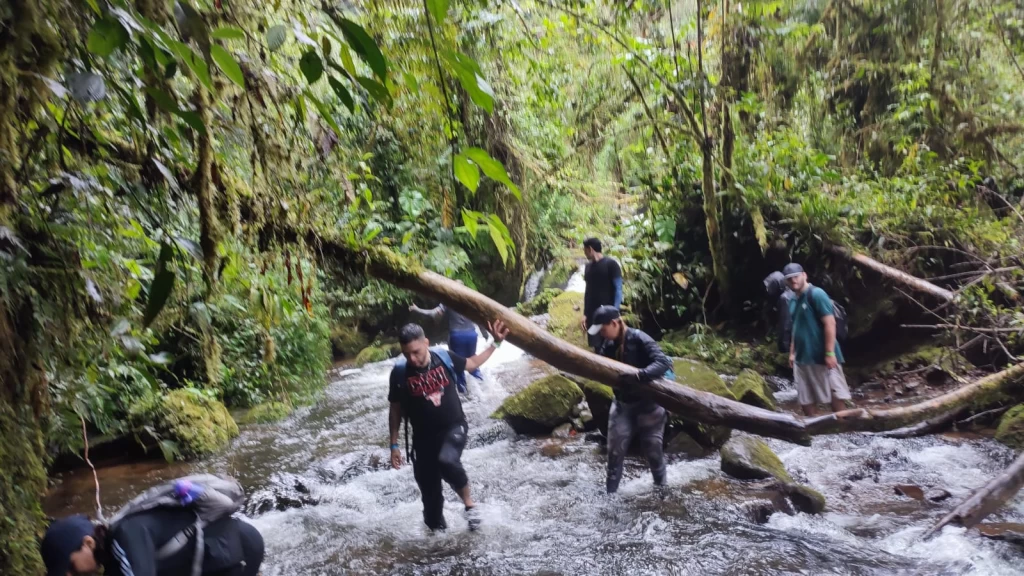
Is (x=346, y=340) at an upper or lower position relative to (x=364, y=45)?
lower

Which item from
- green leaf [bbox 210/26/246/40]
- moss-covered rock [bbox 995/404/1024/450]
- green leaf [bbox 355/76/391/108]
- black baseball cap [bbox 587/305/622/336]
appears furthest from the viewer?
moss-covered rock [bbox 995/404/1024/450]

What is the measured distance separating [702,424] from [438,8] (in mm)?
7055

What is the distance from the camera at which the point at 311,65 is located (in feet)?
4.16

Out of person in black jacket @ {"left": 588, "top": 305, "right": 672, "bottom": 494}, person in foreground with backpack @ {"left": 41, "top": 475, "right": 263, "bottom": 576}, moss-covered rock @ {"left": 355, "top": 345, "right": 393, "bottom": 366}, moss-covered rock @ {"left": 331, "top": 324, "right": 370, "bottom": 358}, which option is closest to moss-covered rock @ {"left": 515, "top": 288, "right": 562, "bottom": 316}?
moss-covered rock @ {"left": 355, "top": 345, "right": 393, "bottom": 366}

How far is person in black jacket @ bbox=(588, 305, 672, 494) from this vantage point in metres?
5.43

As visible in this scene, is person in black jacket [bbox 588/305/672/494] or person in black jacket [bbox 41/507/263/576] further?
person in black jacket [bbox 588/305/672/494]

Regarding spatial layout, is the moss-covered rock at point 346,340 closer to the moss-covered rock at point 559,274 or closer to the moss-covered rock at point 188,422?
the moss-covered rock at point 559,274

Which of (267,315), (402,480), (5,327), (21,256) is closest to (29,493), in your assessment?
(5,327)

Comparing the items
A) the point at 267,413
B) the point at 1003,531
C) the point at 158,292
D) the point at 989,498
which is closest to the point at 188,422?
the point at 267,413

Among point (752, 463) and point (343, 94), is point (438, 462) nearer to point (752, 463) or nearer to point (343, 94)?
point (752, 463)

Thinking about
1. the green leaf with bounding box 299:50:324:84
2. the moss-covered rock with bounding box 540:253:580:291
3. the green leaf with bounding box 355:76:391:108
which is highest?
the moss-covered rock with bounding box 540:253:580:291

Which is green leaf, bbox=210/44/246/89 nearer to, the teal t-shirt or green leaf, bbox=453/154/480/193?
green leaf, bbox=453/154/480/193

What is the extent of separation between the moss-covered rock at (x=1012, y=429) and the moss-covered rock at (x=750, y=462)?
95.8 inches

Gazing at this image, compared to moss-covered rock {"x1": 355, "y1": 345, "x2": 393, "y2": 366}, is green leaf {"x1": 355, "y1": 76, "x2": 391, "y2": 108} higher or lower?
higher
